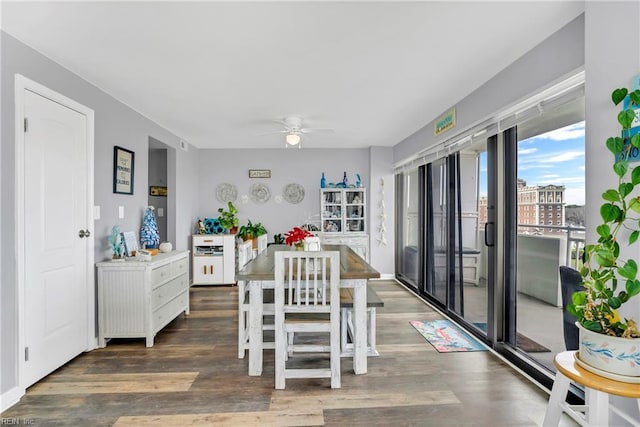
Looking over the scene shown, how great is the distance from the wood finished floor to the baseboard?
0.17 feet

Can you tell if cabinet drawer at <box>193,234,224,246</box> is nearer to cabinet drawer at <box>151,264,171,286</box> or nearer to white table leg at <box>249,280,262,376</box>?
cabinet drawer at <box>151,264,171,286</box>

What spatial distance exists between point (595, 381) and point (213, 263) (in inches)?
194

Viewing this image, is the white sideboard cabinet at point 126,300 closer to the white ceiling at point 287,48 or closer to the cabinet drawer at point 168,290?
the cabinet drawer at point 168,290

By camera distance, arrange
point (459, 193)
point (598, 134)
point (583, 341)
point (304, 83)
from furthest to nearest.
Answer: point (459, 193)
point (304, 83)
point (598, 134)
point (583, 341)

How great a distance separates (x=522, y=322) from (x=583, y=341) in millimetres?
1387

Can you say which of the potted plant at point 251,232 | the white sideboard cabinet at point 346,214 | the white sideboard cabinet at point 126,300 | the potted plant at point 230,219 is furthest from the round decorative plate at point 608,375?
the potted plant at point 230,219

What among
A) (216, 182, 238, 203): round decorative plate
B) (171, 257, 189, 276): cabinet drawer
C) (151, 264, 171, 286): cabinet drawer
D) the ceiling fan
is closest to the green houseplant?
the ceiling fan

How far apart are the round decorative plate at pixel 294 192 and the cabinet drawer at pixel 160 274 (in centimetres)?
279

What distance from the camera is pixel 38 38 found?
2.14 m

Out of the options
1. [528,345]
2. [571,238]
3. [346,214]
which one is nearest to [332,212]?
[346,214]

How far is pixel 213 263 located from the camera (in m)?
5.31

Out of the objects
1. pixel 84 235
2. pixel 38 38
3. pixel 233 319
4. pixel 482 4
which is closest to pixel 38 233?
pixel 84 235

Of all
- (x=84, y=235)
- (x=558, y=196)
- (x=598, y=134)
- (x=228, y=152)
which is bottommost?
(x=84, y=235)

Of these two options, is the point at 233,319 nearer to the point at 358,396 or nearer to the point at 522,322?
the point at 358,396
